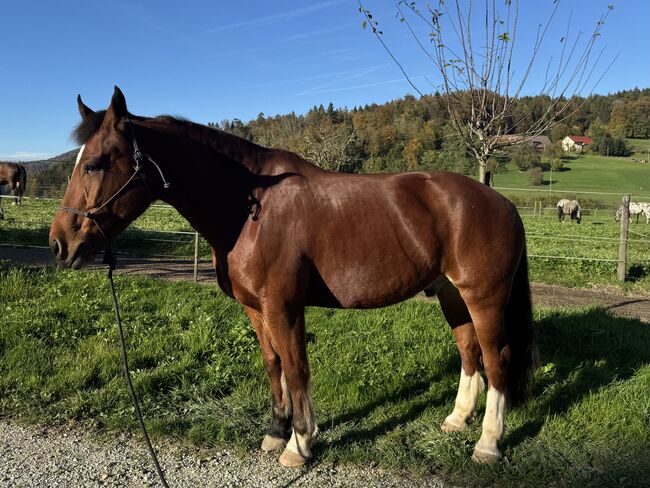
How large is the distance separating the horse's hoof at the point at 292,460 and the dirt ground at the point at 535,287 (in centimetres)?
545

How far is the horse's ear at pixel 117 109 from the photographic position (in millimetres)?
2393

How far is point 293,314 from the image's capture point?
8.91ft

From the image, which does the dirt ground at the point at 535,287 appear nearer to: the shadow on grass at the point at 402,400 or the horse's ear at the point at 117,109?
the shadow on grass at the point at 402,400

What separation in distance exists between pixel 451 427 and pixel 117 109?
3.03 meters

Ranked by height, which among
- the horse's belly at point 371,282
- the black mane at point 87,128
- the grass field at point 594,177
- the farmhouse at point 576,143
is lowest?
the horse's belly at point 371,282

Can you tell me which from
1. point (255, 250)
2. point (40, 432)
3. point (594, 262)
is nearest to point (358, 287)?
point (255, 250)

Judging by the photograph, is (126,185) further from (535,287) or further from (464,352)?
(535,287)

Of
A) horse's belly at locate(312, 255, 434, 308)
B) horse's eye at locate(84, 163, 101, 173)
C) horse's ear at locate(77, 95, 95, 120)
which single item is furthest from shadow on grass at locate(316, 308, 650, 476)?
horse's ear at locate(77, 95, 95, 120)

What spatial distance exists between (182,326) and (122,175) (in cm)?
296

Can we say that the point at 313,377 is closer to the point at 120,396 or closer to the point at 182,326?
the point at 120,396

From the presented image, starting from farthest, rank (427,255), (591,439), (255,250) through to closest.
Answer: (591,439)
(427,255)
(255,250)

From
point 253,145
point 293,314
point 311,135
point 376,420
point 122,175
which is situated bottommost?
point 376,420

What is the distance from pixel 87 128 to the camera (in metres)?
2.44

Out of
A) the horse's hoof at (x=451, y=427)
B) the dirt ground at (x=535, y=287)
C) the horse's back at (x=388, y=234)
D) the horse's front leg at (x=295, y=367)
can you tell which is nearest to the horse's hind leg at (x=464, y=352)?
the horse's hoof at (x=451, y=427)
